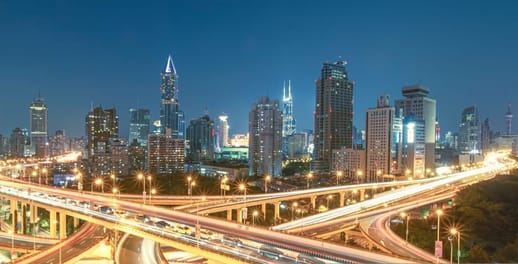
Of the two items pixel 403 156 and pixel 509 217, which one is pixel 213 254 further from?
pixel 403 156

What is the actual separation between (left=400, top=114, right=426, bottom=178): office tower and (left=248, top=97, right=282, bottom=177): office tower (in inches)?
1413

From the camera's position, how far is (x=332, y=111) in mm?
142250

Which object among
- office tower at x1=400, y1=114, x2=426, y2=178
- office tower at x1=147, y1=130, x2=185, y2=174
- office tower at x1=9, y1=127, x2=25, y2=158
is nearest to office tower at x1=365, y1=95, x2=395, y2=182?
office tower at x1=400, y1=114, x2=426, y2=178

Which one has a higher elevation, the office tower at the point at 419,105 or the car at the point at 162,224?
the office tower at the point at 419,105

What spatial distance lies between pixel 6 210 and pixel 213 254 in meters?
62.1

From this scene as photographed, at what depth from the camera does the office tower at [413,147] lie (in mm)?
111125

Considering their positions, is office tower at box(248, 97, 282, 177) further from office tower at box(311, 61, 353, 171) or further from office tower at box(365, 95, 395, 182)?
office tower at box(365, 95, 395, 182)

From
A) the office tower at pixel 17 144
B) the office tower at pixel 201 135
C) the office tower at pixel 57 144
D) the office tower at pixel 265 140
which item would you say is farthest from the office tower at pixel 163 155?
the office tower at pixel 57 144

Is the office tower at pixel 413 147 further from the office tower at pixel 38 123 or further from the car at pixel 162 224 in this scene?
the office tower at pixel 38 123

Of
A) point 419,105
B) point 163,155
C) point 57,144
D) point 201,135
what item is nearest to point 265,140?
point 163,155

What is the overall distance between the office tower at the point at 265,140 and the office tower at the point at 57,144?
9329 cm

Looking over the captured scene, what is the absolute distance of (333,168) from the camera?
117688 millimetres

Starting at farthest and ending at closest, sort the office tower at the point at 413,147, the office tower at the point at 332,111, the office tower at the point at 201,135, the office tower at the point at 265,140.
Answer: the office tower at the point at 201,135 → the office tower at the point at 332,111 → the office tower at the point at 265,140 → the office tower at the point at 413,147

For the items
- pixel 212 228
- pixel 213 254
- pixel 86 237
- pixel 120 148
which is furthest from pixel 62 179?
pixel 213 254
